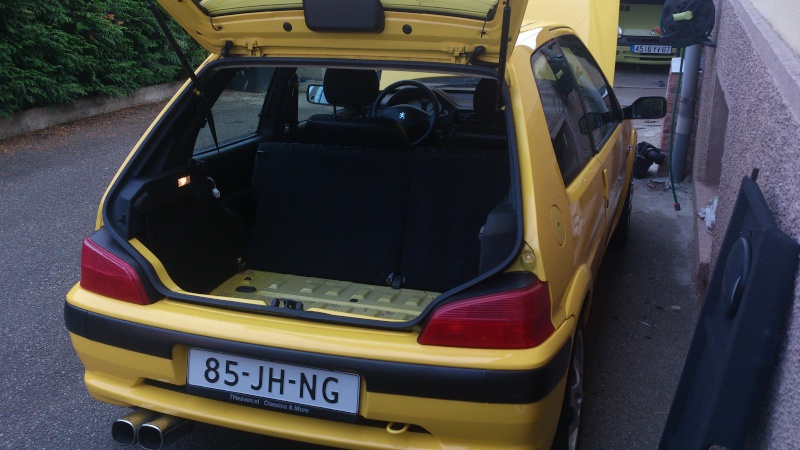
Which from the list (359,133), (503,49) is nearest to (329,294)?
(359,133)

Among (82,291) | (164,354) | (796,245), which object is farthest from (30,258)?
(796,245)

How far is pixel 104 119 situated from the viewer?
9539 millimetres

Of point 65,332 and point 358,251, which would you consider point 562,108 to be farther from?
point 65,332

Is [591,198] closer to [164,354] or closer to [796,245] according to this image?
[796,245]

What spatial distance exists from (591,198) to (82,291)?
202 cm

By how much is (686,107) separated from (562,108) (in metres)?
3.99

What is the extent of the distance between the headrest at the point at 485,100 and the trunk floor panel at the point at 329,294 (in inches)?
38.0

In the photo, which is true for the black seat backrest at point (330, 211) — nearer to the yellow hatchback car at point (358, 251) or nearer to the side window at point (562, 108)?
the yellow hatchback car at point (358, 251)

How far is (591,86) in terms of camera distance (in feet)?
13.2

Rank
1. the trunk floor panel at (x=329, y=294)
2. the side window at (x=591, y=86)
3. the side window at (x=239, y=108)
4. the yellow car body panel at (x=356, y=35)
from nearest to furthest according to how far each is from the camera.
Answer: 1. the yellow car body panel at (x=356, y=35)
2. the trunk floor panel at (x=329, y=294)
3. the side window at (x=239, y=108)
4. the side window at (x=591, y=86)

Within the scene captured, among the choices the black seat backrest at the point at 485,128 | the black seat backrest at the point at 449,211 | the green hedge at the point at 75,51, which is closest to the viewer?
the black seat backrest at the point at 449,211

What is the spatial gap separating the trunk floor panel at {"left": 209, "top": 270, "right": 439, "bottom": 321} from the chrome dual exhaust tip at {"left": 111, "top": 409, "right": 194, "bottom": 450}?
66cm

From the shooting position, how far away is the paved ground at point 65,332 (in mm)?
3107

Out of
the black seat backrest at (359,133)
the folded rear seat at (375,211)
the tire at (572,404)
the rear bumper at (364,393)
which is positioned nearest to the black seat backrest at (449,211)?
the folded rear seat at (375,211)
